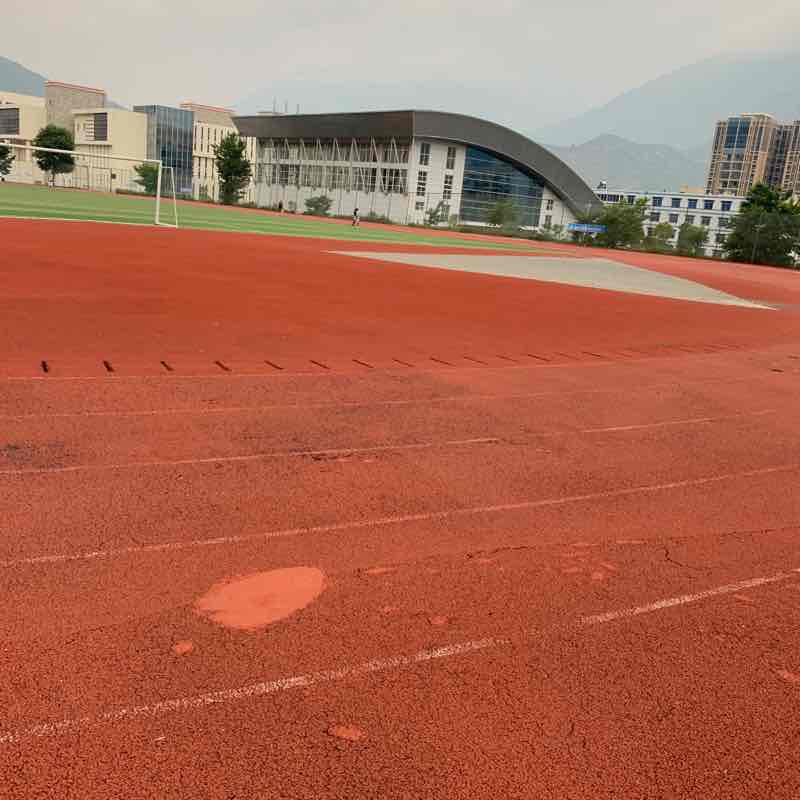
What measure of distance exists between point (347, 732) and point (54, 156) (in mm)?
87453

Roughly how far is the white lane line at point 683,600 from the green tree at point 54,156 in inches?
3193

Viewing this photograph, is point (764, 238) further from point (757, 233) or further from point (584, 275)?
point (584, 275)

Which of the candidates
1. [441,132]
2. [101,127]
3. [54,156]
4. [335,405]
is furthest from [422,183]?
[335,405]

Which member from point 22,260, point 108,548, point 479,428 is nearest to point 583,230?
point 22,260

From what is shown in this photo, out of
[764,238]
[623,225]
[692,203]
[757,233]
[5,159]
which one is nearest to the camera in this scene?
[764,238]

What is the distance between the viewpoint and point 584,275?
31.6 meters

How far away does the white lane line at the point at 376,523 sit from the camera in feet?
14.9

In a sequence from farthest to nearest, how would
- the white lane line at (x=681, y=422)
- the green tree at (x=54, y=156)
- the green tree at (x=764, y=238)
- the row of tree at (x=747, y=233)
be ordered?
the green tree at (x=54, y=156)
the row of tree at (x=747, y=233)
the green tree at (x=764, y=238)
the white lane line at (x=681, y=422)

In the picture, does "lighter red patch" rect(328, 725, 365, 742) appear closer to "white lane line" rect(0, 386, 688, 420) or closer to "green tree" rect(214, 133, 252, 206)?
"white lane line" rect(0, 386, 688, 420)

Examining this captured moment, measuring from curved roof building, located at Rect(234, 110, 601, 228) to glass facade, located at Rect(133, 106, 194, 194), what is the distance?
27.3m

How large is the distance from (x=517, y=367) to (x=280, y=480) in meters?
6.13

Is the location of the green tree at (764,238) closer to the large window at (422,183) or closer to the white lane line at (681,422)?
the large window at (422,183)

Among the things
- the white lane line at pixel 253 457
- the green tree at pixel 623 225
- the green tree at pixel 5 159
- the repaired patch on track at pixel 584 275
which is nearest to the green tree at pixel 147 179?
the green tree at pixel 5 159

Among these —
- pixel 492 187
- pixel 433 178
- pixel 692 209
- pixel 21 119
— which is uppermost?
pixel 21 119
